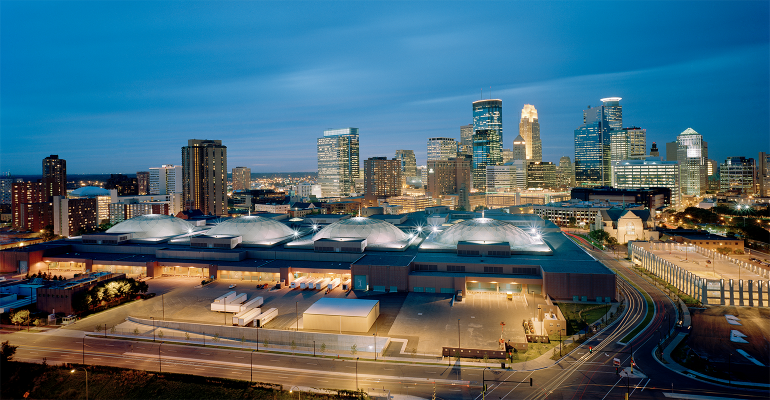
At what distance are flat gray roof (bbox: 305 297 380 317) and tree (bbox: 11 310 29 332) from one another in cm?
3650

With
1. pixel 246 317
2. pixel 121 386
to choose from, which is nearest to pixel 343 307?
pixel 246 317

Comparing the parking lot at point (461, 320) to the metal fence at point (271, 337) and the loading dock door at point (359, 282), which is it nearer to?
the metal fence at point (271, 337)

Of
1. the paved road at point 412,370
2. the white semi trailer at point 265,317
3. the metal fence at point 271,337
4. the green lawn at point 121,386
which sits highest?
the white semi trailer at point 265,317

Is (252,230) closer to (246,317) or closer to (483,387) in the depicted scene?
(246,317)

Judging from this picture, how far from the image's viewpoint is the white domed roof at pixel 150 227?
102 metres

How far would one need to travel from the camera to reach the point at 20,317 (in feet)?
180

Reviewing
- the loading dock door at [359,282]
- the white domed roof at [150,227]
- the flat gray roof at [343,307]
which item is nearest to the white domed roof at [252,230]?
the white domed roof at [150,227]

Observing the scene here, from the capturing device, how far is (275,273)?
7725 centimetres

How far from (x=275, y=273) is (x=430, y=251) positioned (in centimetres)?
2902

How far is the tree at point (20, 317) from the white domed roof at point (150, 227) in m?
45.8

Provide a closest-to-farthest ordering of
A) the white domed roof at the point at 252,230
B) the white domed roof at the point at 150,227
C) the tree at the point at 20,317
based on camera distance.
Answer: the tree at the point at 20,317
the white domed roof at the point at 252,230
the white domed roof at the point at 150,227

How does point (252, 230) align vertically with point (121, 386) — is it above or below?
above

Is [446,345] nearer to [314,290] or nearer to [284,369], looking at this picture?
[284,369]

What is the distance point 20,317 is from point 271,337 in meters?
33.7
